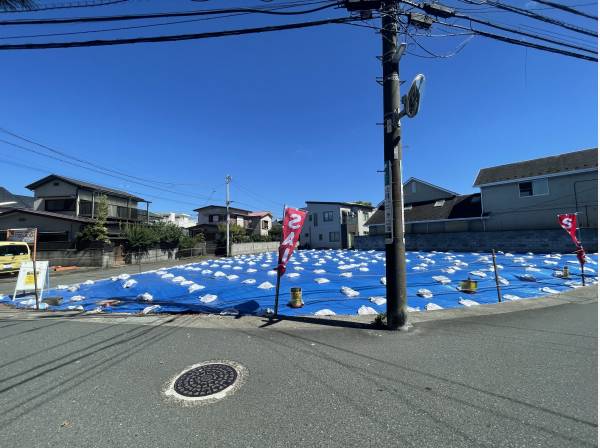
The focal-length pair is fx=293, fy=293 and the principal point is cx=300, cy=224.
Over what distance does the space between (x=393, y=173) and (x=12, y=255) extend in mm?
21001

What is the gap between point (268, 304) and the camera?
771cm

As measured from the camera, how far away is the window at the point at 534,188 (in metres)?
22.6

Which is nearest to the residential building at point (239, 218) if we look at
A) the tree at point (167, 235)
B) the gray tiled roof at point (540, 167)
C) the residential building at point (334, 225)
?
the residential building at point (334, 225)

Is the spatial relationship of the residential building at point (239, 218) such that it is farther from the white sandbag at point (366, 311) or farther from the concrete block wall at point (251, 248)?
the white sandbag at point (366, 311)

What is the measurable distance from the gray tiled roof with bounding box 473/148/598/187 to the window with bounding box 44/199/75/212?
37579mm

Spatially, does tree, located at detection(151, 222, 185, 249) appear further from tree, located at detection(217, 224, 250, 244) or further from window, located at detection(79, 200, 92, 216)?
window, located at detection(79, 200, 92, 216)

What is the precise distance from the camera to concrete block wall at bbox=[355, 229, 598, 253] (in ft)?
61.6

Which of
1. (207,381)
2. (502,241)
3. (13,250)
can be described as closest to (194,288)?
(207,381)

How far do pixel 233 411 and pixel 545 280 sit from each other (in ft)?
38.1

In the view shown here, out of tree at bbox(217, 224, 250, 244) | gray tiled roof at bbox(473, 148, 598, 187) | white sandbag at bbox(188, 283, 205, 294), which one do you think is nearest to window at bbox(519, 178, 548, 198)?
gray tiled roof at bbox(473, 148, 598, 187)

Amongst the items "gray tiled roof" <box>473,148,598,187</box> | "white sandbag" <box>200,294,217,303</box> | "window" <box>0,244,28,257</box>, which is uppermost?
"gray tiled roof" <box>473,148,598,187</box>

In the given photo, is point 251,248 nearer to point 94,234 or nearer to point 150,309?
point 94,234

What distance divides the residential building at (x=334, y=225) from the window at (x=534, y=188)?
54.2 ft

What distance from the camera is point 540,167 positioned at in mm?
23594
